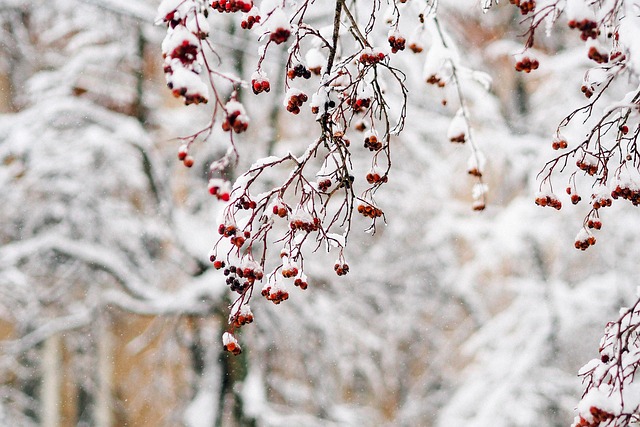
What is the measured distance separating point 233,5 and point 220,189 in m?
0.41

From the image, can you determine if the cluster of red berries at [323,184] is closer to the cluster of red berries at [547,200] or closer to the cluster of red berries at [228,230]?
the cluster of red berries at [228,230]

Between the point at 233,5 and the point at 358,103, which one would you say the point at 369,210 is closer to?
the point at 358,103

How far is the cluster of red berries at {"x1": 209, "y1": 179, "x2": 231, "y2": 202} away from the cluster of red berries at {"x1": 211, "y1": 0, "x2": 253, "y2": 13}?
1.27 feet

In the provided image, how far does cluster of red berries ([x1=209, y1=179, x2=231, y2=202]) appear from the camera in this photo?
1.34 metres

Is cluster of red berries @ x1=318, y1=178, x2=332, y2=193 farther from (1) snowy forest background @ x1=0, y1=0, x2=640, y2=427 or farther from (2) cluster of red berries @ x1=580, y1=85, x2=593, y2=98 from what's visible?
(1) snowy forest background @ x1=0, y1=0, x2=640, y2=427

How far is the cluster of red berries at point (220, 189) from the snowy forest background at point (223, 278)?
406 cm

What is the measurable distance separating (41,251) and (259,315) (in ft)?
7.55

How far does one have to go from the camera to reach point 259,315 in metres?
6.74

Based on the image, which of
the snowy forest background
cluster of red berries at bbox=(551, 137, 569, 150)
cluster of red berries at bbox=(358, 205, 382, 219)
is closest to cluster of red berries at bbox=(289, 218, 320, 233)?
cluster of red berries at bbox=(358, 205, 382, 219)

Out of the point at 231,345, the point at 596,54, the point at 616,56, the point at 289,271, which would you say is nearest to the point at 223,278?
the point at 231,345

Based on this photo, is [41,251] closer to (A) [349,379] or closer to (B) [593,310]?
(A) [349,379]

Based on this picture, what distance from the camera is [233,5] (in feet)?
4.53

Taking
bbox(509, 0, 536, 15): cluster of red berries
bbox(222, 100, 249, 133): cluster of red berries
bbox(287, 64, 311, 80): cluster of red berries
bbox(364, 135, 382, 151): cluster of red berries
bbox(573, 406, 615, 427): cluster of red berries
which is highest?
bbox(509, 0, 536, 15): cluster of red berries

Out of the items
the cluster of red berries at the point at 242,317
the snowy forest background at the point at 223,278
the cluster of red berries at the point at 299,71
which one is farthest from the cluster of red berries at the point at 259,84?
the snowy forest background at the point at 223,278
